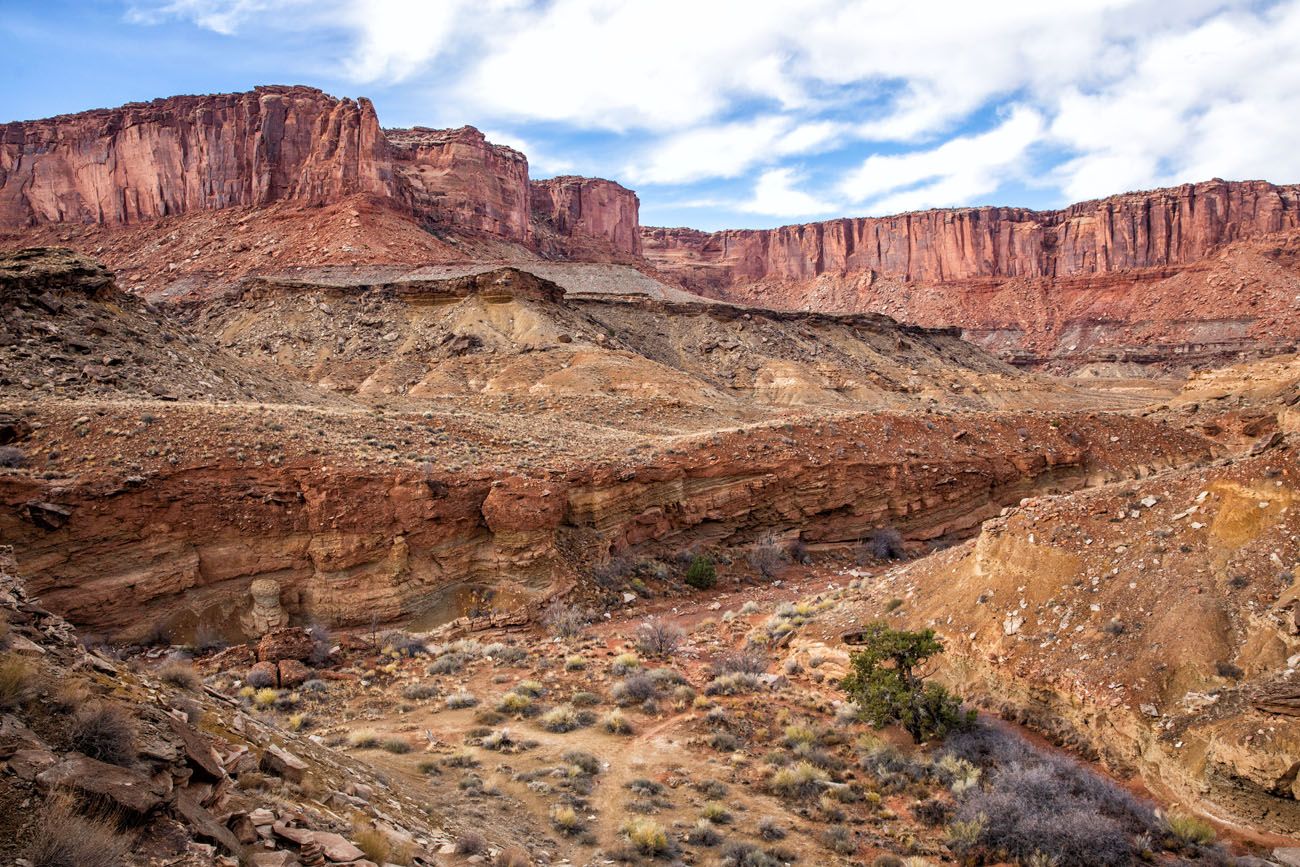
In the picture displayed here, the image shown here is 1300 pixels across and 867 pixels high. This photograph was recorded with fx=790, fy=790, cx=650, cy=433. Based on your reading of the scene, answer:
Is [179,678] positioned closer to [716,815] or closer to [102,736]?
[102,736]

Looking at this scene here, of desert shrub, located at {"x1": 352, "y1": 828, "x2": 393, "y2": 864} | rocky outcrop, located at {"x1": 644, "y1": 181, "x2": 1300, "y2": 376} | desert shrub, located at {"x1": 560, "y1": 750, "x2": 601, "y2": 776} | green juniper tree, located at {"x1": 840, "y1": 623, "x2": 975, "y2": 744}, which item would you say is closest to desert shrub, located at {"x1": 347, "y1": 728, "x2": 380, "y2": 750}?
desert shrub, located at {"x1": 560, "y1": 750, "x2": 601, "y2": 776}

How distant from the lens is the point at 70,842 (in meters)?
3.67

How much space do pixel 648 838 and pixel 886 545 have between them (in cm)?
1727

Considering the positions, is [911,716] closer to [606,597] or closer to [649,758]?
[649,758]

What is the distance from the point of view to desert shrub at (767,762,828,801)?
30.5 ft

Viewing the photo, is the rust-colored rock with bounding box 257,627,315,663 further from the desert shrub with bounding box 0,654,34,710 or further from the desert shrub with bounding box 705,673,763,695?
the desert shrub with bounding box 0,654,34,710

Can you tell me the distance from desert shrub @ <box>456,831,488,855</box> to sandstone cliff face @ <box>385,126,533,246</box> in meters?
77.8

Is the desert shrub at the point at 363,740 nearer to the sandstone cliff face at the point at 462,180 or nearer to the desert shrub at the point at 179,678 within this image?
the desert shrub at the point at 179,678

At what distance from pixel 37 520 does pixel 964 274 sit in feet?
401

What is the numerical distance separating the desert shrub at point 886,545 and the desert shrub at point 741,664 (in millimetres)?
10023

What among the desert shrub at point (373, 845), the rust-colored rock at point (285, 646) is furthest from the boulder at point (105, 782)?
the rust-colored rock at point (285, 646)

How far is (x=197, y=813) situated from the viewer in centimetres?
457

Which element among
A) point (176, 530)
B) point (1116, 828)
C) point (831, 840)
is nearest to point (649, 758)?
point (831, 840)

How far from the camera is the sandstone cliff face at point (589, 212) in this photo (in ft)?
370
